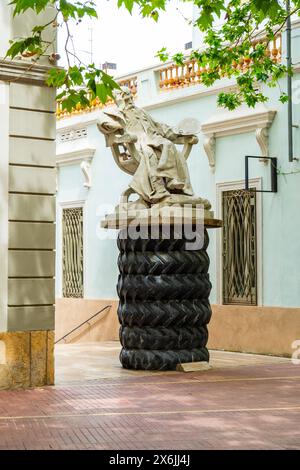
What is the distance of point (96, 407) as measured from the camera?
973cm

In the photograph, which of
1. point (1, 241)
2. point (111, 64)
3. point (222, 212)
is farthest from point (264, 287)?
point (111, 64)

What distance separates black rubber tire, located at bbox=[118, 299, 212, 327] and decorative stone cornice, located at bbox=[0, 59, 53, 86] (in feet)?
11.6

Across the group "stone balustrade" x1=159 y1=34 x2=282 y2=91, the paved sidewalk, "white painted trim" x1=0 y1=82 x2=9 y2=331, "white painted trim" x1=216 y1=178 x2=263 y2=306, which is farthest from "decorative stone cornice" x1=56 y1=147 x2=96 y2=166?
"white painted trim" x1=0 y1=82 x2=9 y2=331

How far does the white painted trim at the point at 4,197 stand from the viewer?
11.1 meters

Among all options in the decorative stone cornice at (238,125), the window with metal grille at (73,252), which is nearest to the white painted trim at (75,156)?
the window with metal grille at (73,252)

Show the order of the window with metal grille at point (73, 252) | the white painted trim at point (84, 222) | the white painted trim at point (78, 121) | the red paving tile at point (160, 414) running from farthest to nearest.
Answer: the window with metal grille at point (73, 252) → the white painted trim at point (84, 222) → the white painted trim at point (78, 121) → the red paving tile at point (160, 414)

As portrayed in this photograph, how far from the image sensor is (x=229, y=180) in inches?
655

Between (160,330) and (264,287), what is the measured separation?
11.6 feet

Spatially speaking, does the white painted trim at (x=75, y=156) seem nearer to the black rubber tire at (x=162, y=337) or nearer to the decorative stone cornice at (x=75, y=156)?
the decorative stone cornice at (x=75, y=156)

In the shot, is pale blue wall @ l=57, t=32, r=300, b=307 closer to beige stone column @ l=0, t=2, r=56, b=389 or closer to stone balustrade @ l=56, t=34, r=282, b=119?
stone balustrade @ l=56, t=34, r=282, b=119

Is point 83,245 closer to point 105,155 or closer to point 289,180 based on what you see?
point 105,155

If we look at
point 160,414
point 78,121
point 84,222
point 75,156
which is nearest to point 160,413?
point 160,414

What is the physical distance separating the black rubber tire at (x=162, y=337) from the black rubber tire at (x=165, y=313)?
0.07 meters

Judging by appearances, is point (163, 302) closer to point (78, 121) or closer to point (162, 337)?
point (162, 337)
